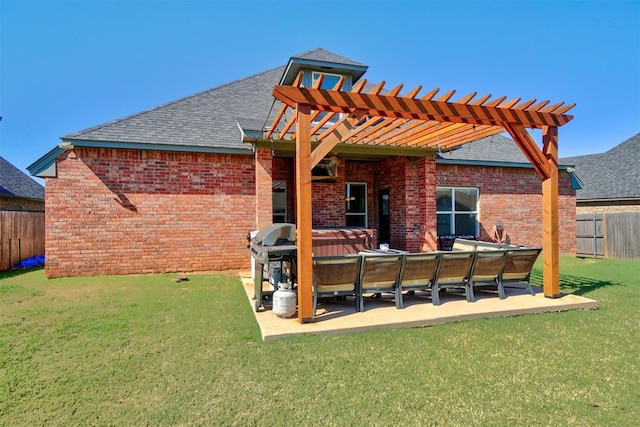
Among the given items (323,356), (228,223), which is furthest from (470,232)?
(323,356)

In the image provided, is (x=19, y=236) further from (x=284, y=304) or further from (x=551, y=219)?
(x=551, y=219)

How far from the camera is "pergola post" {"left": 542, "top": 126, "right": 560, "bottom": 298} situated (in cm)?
594

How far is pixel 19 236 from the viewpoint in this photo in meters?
10.7

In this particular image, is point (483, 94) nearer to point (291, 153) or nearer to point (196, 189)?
point (291, 153)

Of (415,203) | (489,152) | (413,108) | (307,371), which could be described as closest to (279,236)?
(307,371)

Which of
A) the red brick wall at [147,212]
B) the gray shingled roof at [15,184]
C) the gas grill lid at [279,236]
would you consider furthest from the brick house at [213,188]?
the gray shingled roof at [15,184]

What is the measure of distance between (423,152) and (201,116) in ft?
21.8

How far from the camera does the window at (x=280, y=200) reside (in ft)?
34.3

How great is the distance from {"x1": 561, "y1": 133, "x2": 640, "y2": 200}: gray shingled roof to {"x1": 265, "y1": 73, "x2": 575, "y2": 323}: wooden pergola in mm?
12219

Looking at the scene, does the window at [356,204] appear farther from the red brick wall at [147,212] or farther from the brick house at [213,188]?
the red brick wall at [147,212]

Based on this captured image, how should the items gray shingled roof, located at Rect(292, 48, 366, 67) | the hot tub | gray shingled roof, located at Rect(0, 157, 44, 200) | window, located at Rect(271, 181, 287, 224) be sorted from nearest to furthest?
the hot tub
gray shingled roof, located at Rect(292, 48, 366, 67)
window, located at Rect(271, 181, 287, 224)
gray shingled roof, located at Rect(0, 157, 44, 200)

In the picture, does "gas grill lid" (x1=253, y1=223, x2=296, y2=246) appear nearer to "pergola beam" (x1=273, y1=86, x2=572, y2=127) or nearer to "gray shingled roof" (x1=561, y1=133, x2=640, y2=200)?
"pergola beam" (x1=273, y1=86, x2=572, y2=127)

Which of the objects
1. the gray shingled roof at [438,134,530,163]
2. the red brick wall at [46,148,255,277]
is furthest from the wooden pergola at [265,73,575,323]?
the gray shingled roof at [438,134,530,163]

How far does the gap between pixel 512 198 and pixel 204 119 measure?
10.9m
